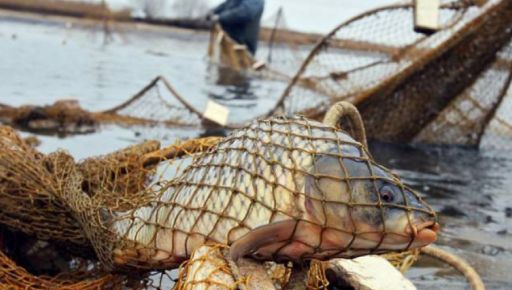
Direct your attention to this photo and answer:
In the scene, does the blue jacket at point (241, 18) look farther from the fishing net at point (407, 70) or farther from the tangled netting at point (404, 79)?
the fishing net at point (407, 70)

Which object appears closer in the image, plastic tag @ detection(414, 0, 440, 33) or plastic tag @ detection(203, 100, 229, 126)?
plastic tag @ detection(414, 0, 440, 33)

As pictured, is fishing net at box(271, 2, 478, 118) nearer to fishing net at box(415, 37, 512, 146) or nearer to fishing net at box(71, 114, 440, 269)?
fishing net at box(415, 37, 512, 146)

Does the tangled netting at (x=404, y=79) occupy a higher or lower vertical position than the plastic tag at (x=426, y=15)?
lower

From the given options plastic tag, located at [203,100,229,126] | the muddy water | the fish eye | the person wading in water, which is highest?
the fish eye

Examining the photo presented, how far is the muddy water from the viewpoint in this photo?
558 cm

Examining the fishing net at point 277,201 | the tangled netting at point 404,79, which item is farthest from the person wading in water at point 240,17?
the fishing net at point 277,201

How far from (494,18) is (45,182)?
258 inches

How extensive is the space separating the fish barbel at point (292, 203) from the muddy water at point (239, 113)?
2092 mm

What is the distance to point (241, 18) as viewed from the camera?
21094mm

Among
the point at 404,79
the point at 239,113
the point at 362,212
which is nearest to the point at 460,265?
the point at 362,212

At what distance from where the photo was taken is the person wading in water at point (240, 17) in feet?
68.7

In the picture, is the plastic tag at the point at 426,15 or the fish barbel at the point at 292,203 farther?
the plastic tag at the point at 426,15

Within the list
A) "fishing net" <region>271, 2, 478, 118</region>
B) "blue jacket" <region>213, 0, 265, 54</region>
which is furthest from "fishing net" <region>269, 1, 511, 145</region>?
"blue jacket" <region>213, 0, 265, 54</region>

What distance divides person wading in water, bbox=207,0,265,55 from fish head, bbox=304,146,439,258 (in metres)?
17.9
